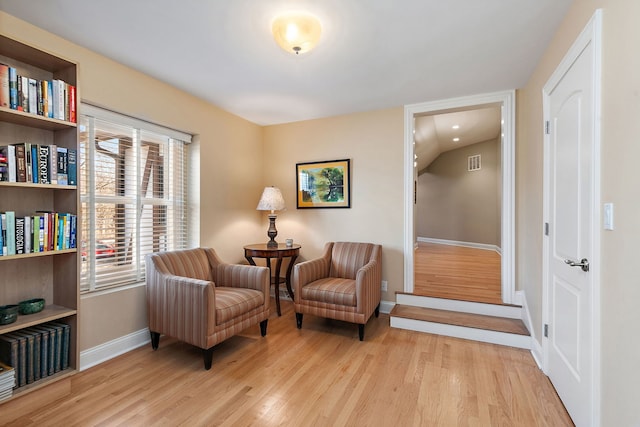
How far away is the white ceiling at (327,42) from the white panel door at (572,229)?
0.51 metres

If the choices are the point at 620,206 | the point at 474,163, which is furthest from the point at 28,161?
the point at 474,163

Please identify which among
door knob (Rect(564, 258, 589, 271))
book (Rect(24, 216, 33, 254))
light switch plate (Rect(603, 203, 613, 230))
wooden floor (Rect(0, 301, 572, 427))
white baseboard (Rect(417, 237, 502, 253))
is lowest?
wooden floor (Rect(0, 301, 572, 427))

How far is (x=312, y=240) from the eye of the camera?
389 cm

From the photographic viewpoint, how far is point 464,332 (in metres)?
2.77

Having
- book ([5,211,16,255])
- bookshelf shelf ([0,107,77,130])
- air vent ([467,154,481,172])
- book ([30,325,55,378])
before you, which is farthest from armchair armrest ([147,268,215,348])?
air vent ([467,154,481,172])

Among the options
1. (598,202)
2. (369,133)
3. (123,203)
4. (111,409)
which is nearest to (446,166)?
(369,133)

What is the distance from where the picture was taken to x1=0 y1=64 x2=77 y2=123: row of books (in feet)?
5.43

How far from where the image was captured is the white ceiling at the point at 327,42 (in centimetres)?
175

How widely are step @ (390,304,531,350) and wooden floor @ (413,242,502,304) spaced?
24 cm

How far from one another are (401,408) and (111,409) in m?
1.75

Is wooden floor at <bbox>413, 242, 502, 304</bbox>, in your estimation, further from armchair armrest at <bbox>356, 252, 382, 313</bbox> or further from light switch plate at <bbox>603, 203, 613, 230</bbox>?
light switch plate at <bbox>603, 203, 613, 230</bbox>

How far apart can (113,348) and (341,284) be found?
79.7 inches

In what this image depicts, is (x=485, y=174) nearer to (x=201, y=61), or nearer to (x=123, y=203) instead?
(x=201, y=61)

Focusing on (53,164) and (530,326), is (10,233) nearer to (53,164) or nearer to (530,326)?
(53,164)
